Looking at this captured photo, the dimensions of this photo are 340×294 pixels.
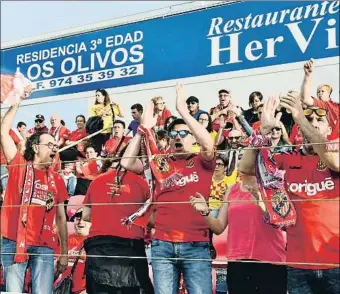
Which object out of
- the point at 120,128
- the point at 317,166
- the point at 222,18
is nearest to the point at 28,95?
the point at 120,128

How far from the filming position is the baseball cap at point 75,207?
365 centimetres

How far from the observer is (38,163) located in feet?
12.9

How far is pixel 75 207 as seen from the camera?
3.68 m

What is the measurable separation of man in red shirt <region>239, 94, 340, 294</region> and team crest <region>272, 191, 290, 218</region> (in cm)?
3

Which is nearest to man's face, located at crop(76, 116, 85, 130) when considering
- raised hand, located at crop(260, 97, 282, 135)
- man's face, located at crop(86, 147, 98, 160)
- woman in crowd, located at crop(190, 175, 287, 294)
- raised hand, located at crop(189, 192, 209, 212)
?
man's face, located at crop(86, 147, 98, 160)

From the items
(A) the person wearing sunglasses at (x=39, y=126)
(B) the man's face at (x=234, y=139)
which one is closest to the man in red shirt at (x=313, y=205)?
(B) the man's face at (x=234, y=139)

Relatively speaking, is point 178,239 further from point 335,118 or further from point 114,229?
point 335,118

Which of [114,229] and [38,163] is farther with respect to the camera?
[38,163]

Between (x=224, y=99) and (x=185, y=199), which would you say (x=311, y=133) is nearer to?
(x=224, y=99)

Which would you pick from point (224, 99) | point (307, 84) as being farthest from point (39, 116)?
point (307, 84)

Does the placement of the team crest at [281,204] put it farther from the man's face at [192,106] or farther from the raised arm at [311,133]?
the man's face at [192,106]

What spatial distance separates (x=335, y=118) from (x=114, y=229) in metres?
1.22

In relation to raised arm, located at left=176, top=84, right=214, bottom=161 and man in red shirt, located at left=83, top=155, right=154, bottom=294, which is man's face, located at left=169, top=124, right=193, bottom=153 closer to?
raised arm, located at left=176, top=84, right=214, bottom=161

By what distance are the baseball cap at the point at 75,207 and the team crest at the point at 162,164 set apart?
0.51 meters
